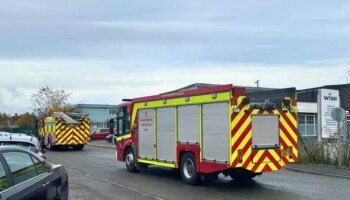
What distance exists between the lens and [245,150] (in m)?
12.2

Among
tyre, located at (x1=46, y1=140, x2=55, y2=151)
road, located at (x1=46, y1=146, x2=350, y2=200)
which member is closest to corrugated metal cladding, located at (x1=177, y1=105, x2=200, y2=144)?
road, located at (x1=46, y1=146, x2=350, y2=200)

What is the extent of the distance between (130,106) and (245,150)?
654cm

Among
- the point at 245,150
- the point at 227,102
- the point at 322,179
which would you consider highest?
the point at 227,102

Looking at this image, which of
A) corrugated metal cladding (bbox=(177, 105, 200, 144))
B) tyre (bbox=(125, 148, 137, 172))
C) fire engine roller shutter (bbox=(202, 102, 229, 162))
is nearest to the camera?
fire engine roller shutter (bbox=(202, 102, 229, 162))

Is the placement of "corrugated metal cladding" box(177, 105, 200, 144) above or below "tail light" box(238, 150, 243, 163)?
above

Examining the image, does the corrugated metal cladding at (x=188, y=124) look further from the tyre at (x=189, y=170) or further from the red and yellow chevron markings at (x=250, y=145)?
the red and yellow chevron markings at (x=250, y=145)

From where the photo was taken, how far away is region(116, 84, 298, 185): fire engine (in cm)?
1212

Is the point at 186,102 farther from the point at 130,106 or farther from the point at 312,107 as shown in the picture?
the point at 312,107

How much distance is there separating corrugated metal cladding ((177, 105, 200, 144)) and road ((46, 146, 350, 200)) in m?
1.32

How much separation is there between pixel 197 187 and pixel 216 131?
1683 mm

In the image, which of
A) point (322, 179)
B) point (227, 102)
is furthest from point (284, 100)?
point (322, 179)

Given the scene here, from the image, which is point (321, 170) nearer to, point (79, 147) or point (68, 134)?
point (68, 134)

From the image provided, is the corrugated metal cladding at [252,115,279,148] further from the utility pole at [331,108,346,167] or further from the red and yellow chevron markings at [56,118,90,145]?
the red and yellow chevron markings at [56,118,90,145]

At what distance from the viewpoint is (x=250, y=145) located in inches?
483
